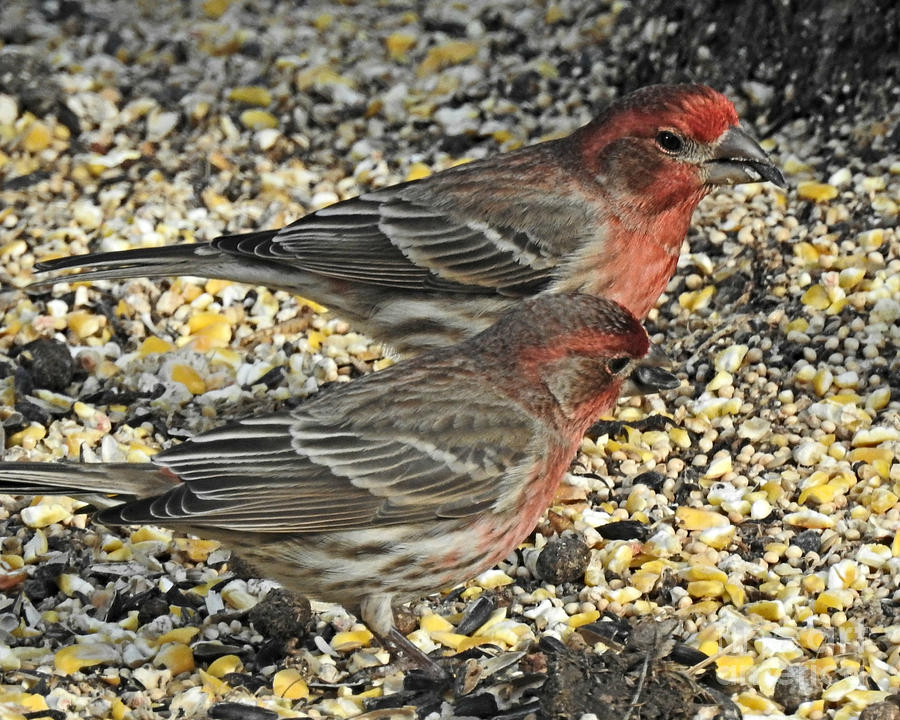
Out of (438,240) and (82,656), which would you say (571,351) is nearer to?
(438,240)

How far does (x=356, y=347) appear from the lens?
714cm

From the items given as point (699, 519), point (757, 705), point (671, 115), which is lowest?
point (757, 705)

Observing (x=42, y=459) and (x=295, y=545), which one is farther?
(x=42, y=459)

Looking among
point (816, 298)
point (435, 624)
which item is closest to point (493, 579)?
point (435, 624)

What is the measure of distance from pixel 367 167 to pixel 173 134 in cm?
115

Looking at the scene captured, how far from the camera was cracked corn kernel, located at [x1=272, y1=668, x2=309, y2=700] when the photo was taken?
5008 mm

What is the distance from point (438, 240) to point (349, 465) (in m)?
1.75

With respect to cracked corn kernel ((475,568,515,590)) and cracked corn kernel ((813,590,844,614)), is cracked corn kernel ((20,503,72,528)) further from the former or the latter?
cracked corn kernel ((813,590,844,614))

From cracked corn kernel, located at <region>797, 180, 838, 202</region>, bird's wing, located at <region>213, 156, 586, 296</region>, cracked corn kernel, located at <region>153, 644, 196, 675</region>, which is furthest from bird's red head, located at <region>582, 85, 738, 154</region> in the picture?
cracked corn kernel, located at <region>153, 644, 196, 675</region>

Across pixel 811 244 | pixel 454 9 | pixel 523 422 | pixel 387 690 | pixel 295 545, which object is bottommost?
pixel 387 690

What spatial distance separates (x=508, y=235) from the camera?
21.4ft

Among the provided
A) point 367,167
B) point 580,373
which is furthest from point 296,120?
point 580,373

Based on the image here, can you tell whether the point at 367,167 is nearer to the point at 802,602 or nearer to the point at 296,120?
the point at 296,120

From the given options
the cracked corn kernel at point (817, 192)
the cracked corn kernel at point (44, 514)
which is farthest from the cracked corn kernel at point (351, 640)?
the cracked corn kernel at point (817, 192)
